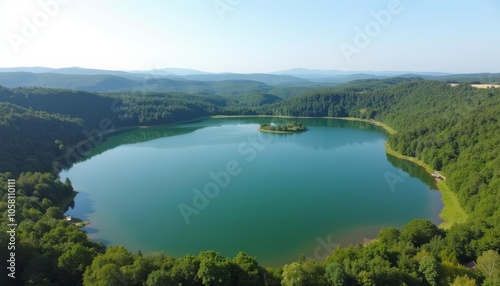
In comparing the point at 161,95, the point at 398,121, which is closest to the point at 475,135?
the point at 398,121

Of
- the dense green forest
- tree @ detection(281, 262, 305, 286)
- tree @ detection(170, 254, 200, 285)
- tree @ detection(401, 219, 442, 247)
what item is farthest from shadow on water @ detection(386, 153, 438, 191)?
tree @ detection(170, 254, 200, 285)

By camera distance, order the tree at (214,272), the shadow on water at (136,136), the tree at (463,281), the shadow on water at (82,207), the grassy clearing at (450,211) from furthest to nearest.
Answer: the shadow on water at (136,136) < the shadow on water at (82,207) < the grassy clearing at (450,211) < the tree at (214,272) < the tree at (463,281)

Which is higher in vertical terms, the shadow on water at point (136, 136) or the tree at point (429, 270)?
the tree at point (429, 270)

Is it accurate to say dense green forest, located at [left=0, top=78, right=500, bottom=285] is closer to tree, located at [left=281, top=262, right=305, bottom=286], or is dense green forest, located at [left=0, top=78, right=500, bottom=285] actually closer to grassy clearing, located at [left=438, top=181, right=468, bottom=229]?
tree, located at [left=281, top=262, right=305, bottom=286]

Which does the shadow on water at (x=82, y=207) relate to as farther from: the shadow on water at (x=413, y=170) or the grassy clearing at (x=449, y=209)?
the shadow on water at (x=413, y=170)

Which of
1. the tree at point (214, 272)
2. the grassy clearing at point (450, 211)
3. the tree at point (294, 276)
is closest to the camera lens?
the tree at point (294, 276)

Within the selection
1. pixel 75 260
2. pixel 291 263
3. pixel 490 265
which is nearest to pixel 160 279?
pixel 75 260

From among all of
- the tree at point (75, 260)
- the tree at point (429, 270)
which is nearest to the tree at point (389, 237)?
the tree at point (429, 270)

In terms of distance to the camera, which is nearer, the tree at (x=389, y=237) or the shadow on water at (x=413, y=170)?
the tree at (x=389, y=237)
